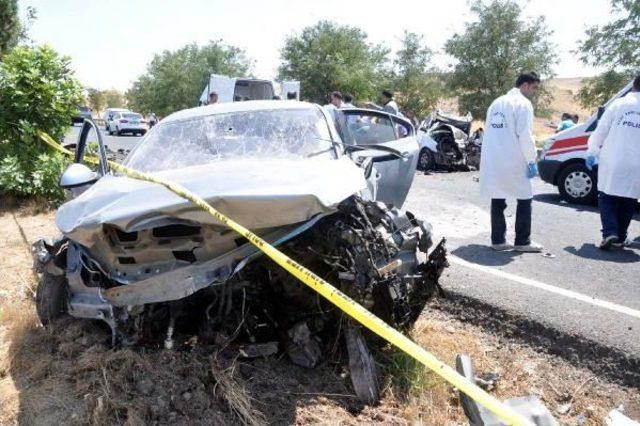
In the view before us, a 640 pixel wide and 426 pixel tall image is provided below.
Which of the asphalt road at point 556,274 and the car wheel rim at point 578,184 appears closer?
the asphalt road at point 556,274

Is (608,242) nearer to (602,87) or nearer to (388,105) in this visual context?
(388,105)

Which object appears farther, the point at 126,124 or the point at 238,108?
the point at 126,124

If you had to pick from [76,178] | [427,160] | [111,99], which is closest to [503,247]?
[76,178]

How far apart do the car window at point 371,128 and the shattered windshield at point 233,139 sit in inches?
70.5

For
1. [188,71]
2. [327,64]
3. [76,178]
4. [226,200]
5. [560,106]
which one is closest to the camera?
[226,200]

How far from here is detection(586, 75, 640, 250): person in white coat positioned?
567 centimetres

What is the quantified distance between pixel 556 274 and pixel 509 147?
1439mm

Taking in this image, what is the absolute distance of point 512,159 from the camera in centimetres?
565

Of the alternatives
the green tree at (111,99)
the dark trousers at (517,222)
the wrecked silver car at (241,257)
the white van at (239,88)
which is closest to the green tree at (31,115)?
the wrecked silver car at (241,257)

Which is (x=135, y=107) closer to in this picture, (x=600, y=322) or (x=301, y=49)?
(x=301, y=49)

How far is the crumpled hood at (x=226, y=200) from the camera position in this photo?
2773 millimetres

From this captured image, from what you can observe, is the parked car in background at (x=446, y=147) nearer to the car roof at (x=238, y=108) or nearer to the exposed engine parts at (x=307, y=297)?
the car roof at (x=238, y=108)

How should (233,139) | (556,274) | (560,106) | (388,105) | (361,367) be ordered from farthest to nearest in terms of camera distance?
(560,106)
(388,105)
(556,274)
(233,139)
(361,367)

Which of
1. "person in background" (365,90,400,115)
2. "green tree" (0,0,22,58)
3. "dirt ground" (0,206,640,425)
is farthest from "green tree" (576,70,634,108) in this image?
"green tree" (0,0,22,58)
